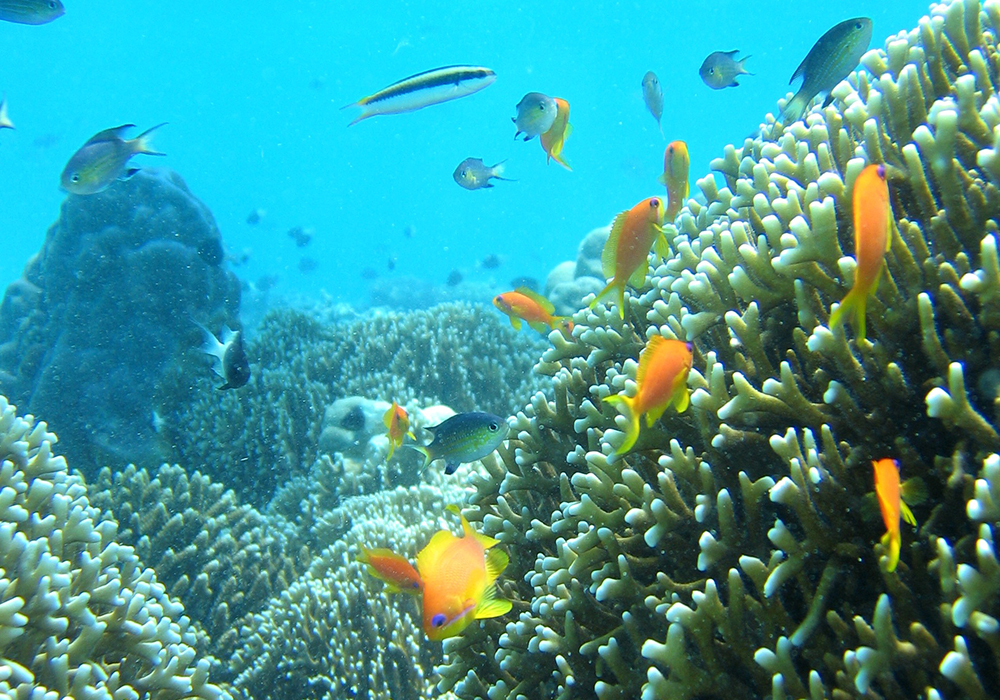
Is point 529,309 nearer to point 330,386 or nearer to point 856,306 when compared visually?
point 856,306

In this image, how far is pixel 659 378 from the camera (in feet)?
6.27

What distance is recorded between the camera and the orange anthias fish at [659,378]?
75.2 inches

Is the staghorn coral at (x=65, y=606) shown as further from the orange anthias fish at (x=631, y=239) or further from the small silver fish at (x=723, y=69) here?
the small silver fish at (x=723, y=69)

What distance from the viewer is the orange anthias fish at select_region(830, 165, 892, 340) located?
51.6 inches

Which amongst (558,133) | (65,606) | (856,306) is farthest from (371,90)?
(856,306)

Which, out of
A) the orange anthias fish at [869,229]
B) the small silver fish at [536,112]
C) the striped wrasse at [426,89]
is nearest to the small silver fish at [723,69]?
the small silver fish at [536,112]

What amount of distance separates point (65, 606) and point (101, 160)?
5.01m

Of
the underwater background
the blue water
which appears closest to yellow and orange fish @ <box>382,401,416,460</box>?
the underwater background

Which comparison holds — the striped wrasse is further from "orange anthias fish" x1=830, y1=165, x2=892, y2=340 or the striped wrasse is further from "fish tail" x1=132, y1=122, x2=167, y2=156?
"orange anthias fish" x1=830, y1=165, x2=892, y2=340

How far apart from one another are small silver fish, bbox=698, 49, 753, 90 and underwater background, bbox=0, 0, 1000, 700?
222 cm

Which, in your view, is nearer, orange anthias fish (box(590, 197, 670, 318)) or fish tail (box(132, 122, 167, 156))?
orange anthias fish (box(590, 197, 670, 318))

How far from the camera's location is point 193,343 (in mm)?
8891

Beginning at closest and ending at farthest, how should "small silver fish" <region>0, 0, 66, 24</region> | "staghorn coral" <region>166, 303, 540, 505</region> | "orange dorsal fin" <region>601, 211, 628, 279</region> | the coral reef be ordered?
"orange dorsal fin" <region>601, 211, 628, 279</region> < "small silver fish" <region>0, 0, 66, 24</region> < "staghorn coral" <region>166, 303, 540, 505</region> < the coral reef

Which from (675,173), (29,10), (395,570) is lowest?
(395,570)
